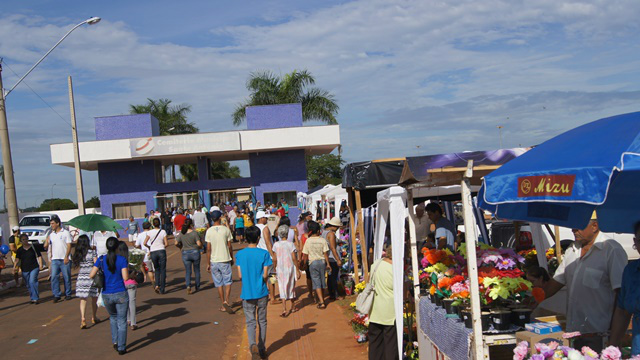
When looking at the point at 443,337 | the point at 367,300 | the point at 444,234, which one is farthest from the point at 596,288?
the point at 444,234

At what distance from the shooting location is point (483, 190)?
4.65 m

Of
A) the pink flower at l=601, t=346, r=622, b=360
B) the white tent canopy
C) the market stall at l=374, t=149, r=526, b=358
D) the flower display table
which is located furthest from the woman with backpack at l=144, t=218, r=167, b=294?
the pink flower at l=601, t=346, r=622, b=360

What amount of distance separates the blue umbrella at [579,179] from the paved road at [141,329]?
232 inches

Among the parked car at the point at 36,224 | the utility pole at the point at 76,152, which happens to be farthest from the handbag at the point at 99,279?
the parked car at the point at 36,224

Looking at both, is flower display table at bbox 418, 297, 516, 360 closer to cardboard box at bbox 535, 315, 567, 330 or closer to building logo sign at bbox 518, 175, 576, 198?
cardboard box at bbox 535, 315, 567, 330

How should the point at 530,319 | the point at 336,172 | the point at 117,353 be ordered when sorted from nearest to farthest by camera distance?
1. the point at 530,319
2. the point at 117,353
3. the point at 336,172

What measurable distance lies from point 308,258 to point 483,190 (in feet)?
25.2

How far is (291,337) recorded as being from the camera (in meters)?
9.86

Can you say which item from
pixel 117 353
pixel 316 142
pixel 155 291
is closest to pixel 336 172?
pixel 316 142

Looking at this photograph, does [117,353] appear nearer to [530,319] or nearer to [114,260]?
[114,260]

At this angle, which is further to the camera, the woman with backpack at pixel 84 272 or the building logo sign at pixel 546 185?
the woman with backpack at pixel 84 272

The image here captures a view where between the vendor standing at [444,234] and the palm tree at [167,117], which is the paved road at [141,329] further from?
the palm tree at [167,117]

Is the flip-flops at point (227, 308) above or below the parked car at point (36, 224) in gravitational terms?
below

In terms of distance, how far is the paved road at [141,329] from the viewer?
938 centimetres
